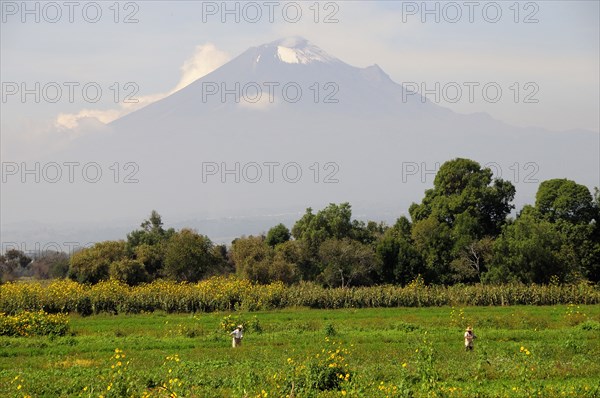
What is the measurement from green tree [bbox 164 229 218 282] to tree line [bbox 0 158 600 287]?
6cm

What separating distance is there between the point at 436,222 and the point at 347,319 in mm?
18803

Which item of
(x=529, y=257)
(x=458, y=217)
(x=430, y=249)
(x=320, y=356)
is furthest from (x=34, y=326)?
(x=458, y=217)

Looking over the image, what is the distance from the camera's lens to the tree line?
43969mm

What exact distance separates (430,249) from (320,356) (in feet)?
92.4

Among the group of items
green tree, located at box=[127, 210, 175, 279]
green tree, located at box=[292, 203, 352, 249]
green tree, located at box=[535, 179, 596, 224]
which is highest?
green tree, located at box=[535, 179, 596, 224]

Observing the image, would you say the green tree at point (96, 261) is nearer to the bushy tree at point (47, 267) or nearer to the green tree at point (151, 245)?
the green tree at point (151, 245)

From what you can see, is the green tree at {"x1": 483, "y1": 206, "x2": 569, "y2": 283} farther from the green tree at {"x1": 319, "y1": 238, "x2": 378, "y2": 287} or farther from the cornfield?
the green tree at {"x1": 319, "y1": 238, "x2": 378, "y2": 287}

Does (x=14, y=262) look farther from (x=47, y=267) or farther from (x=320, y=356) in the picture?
(x=320, y=356)

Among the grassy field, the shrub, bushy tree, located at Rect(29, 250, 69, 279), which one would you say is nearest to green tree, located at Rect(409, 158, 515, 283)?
the grassy field

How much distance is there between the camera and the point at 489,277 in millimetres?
43531

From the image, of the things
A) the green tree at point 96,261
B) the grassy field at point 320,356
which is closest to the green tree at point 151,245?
the green tree at point 96,261

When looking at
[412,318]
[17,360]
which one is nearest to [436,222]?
[412,318]

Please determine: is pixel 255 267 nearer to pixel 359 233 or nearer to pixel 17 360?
pixel 359 233

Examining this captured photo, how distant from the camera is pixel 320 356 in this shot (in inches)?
816
